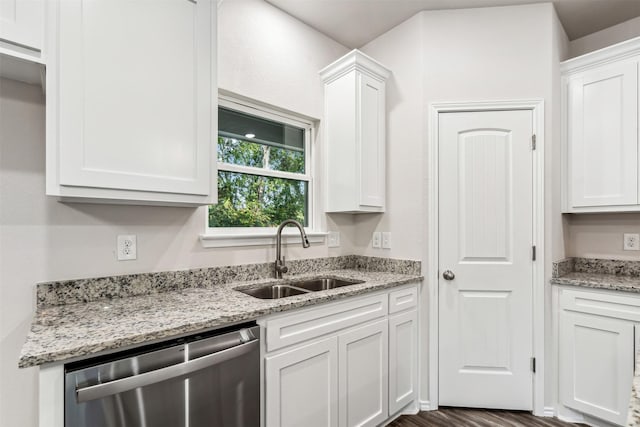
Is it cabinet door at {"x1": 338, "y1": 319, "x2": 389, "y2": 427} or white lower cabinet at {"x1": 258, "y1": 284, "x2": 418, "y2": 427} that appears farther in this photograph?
cabinet door at {"x1": 338, "y1": 319, "x2": 389, "y2": 427}

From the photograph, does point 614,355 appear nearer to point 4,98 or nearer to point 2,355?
point 2,355

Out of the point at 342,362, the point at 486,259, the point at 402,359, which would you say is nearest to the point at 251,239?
the point at 342,362

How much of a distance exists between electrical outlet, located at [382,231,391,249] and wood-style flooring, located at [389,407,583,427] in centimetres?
116

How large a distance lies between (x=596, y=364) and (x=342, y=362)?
162 cm

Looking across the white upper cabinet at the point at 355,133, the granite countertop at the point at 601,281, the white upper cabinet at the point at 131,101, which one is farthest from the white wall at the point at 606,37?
the white upper cabinet at the point at 131,101

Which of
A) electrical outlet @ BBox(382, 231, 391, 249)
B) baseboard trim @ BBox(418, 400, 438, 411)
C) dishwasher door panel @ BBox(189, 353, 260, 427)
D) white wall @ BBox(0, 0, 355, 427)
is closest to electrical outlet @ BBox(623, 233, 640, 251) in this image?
electrical outlet @ BBox(382, 231, 391, 249)

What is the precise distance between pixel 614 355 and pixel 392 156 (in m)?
1.84

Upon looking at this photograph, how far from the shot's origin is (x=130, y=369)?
3.46 feet

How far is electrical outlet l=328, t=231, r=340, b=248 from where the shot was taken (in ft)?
8.49

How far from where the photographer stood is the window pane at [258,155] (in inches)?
83.2

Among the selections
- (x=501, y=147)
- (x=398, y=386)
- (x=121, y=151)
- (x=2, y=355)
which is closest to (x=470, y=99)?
(x=501, y=147)

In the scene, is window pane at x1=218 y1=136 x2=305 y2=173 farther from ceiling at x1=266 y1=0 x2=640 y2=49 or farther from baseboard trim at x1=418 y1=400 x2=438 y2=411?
baseboard trim at x1=418 y1=400 x2=438 y2=411

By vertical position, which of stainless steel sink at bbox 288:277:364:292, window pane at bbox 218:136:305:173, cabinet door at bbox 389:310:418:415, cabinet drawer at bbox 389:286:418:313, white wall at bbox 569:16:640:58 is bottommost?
cabinet door at bbox 389:310:418:415

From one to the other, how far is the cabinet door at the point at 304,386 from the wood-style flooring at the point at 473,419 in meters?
0.74
